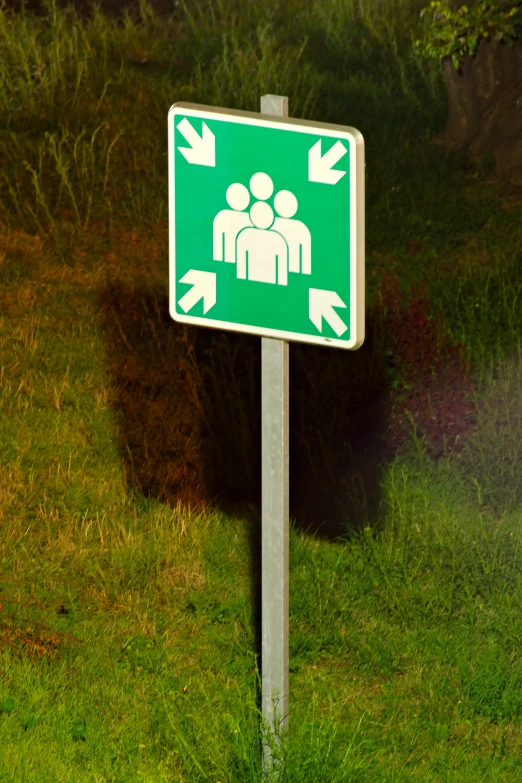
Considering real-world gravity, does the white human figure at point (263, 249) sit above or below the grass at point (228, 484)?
above

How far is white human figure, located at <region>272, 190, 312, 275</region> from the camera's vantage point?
399 centimetres

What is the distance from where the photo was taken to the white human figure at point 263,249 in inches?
159

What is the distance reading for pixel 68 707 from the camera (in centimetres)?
502

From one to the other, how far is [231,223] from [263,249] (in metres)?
0.14

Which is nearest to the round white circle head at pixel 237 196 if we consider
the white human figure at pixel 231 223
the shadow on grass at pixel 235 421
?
the white human figure at pixel 231 223

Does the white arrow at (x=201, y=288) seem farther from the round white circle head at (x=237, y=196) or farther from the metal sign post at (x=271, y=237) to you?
the round white circle head at (x=237, y=196)

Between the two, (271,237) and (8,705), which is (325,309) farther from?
(8,705)

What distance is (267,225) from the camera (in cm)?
403

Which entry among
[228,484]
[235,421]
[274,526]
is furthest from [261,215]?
[235,421]

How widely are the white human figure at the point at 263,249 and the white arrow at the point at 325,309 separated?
108mm

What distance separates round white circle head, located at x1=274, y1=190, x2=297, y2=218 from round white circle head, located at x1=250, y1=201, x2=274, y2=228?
0.03 meters

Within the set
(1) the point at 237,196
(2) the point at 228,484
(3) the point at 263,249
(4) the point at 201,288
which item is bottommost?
(2) the point at 228,484

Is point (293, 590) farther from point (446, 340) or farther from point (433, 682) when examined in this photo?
point (446, 340)

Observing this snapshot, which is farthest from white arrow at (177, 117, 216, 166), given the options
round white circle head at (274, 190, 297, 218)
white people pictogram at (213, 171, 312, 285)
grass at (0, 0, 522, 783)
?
grass at (0, 0, 522, 783)
